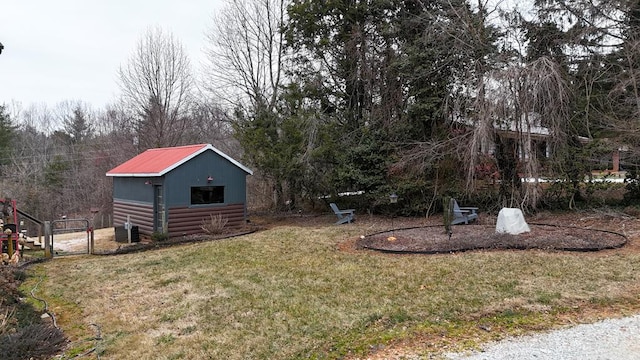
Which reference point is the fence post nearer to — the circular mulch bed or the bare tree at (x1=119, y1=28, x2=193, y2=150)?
the circular mulch bed

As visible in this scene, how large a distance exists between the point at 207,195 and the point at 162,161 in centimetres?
184

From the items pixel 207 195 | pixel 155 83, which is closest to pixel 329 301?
pixel 207 195

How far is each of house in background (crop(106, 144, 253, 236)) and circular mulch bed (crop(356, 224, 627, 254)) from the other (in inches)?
223

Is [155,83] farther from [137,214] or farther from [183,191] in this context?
[183,191]

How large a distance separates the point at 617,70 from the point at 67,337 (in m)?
14.1

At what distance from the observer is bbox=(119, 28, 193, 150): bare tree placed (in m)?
23.1

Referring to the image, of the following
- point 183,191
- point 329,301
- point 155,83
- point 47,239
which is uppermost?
point 155,83

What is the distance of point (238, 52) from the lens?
19.4 meters

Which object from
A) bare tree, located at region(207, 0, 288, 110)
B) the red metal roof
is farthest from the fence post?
bare tree, located at region(207, 0, 288, 110)

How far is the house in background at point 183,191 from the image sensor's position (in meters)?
12.4

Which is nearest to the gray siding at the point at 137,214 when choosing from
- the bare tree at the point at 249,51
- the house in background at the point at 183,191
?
the house in background at the point at 183,191

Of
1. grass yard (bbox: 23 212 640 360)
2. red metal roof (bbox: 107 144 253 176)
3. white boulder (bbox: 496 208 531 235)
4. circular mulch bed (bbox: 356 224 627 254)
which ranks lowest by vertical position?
grass yard (bbox: 23 212 640 360)

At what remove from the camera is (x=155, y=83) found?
920 inches

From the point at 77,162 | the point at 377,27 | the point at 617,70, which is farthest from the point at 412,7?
the point at 77,162
